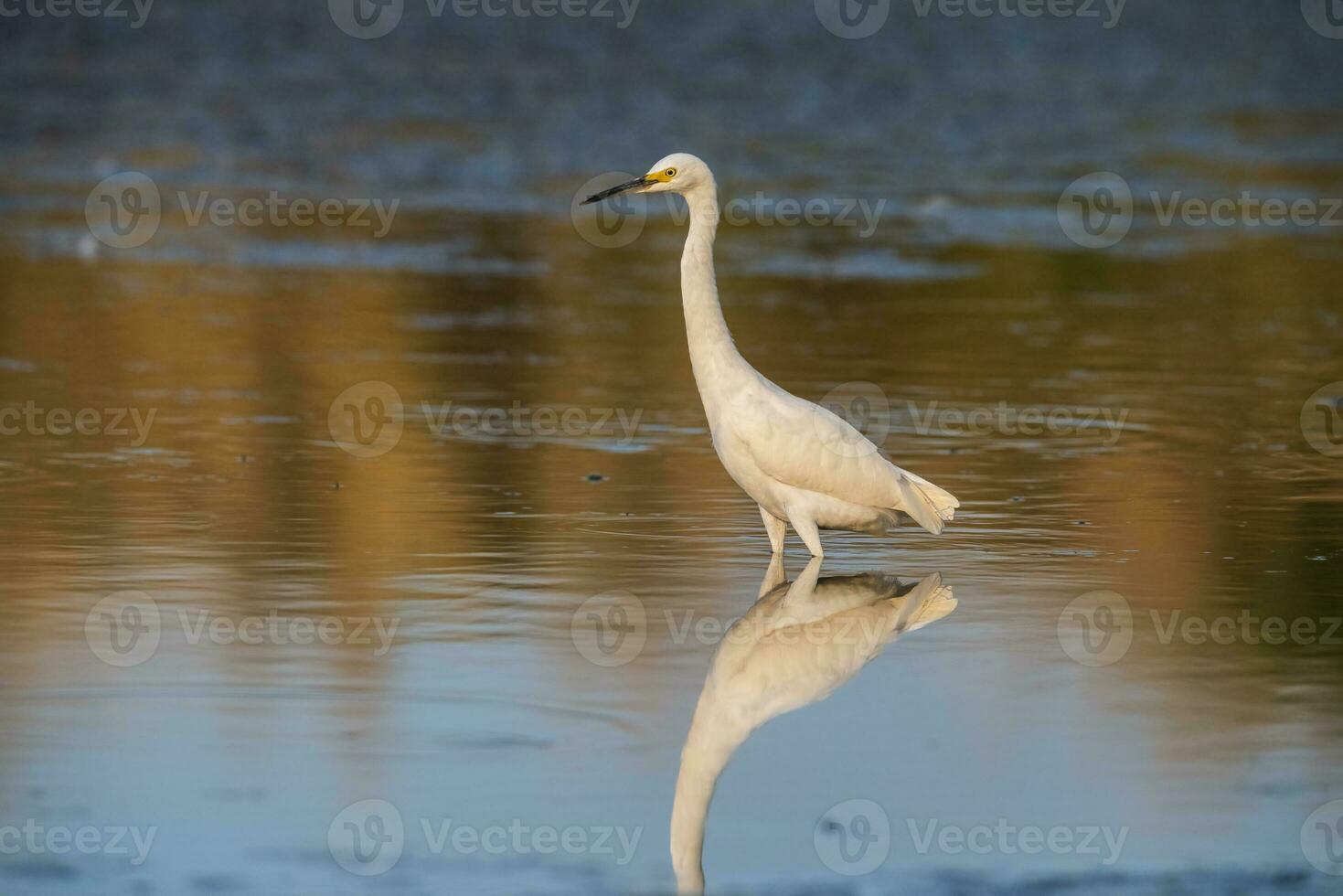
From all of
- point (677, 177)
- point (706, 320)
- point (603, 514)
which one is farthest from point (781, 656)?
point (677, 177)

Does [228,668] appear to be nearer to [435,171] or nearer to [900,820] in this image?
[900,820]

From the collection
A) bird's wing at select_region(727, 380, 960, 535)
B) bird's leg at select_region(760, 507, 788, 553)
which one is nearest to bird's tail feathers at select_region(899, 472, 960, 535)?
bird's wing at select_region(727, 380, 960, 535)

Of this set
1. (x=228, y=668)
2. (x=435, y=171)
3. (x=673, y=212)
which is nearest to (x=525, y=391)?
(x=228, y=668)

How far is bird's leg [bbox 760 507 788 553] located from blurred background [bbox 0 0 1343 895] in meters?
0.21

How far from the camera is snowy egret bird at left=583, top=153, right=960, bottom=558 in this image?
946cm

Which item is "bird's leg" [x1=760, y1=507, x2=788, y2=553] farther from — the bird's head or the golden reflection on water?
the bird's head

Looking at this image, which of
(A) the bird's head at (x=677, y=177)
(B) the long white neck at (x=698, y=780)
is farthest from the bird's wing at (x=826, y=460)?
(B) the long white neck at (x=698, y=780)

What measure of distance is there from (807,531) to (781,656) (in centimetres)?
169

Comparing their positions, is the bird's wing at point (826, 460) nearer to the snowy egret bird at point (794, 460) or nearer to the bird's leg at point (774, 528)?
the snowy egret bird at point (794, 460)

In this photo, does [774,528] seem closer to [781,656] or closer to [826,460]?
[826,460]

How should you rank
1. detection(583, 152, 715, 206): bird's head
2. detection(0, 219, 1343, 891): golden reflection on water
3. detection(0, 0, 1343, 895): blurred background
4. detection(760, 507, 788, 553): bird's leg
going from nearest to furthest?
1. detection(0, 0, 1343, 895): blurred background
2. detection(0, 219, 1343, 891): golden reflection on water
3. detection(760, 507, 788, 553): bird's leg
4. detection(583, 152, 715, 206): bird's head

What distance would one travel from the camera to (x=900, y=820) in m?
6.09

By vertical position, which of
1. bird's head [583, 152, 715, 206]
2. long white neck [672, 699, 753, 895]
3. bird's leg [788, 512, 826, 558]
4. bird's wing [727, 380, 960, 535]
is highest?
bird's head [583, 152, 715, 206]

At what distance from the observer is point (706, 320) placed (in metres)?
9.95
